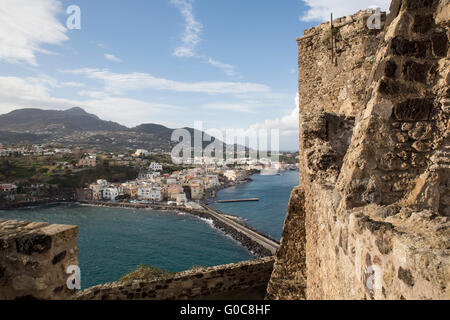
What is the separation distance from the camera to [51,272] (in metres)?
2.09

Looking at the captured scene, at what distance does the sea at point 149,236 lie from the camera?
3111cm

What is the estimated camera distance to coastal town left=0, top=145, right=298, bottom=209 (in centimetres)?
5775

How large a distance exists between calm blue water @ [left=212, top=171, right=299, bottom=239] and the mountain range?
212 ft

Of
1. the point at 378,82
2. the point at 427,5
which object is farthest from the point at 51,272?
the point at 427,5

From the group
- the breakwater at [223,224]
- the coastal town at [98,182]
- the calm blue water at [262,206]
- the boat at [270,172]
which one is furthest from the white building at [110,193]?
the boat at [270,172]

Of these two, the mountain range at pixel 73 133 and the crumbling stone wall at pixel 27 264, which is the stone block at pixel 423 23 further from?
the mountain range at pixel 73 133

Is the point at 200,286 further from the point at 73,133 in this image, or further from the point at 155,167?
the point at 73,133

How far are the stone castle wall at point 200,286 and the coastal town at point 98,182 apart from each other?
156 feet

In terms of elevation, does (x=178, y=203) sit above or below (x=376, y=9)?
below

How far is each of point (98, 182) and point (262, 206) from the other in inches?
1515

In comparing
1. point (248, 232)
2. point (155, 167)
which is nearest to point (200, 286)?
point (248, 232)

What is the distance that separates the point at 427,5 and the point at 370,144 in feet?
3.35

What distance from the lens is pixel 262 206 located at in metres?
53.3
